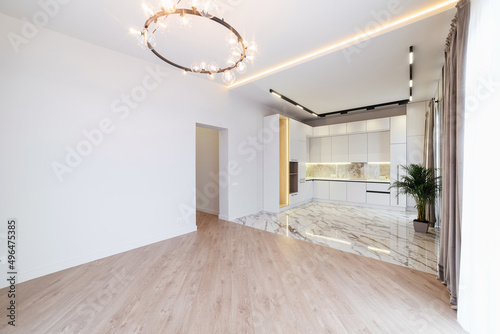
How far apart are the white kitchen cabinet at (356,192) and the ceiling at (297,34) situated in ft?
10.1

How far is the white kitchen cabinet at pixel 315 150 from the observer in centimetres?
731

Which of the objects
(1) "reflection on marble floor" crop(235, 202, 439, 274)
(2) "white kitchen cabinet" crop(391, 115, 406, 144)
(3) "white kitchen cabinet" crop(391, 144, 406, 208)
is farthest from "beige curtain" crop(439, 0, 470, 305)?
(2) "white kitchen cabinet" crop(391, 115, 406, 144)

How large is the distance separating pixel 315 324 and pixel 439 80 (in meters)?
5.15

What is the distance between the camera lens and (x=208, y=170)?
576 centimetres

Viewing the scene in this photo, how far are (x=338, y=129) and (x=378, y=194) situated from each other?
237 centimetres

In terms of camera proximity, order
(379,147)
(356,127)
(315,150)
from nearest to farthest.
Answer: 1. (379,147)
2. (356,127)
3. (315,150)

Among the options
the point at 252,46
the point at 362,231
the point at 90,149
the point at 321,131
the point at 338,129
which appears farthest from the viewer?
the point at 321,131

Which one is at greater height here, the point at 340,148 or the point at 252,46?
the point at 252,46

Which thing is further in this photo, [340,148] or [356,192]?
[340,148]

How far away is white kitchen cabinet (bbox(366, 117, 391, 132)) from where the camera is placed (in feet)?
19.5

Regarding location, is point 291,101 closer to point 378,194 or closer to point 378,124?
point 378,124

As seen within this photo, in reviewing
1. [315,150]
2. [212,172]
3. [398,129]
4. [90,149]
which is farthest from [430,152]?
[90,149]

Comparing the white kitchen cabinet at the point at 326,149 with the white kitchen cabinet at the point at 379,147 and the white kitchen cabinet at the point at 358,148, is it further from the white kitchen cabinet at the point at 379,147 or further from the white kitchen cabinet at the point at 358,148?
the white kitchen cabinet at the point at 379,147

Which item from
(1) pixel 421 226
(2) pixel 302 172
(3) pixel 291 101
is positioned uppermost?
(3) pixel 291 101
